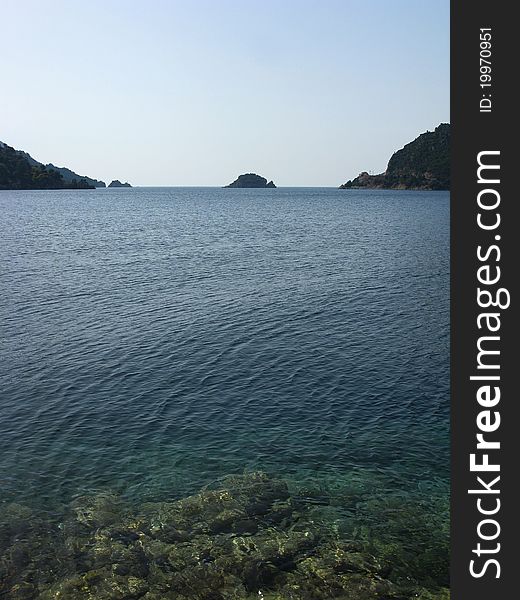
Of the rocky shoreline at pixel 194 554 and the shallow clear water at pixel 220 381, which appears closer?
the rocky shoreline at pixel 194 554

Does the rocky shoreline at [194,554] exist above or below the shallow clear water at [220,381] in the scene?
below

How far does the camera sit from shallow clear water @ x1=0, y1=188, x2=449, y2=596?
3478cm

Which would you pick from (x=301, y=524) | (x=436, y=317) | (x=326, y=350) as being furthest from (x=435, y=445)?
(x=436, y=317)

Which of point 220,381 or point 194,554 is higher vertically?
point 220,381

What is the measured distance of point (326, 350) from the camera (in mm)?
56344

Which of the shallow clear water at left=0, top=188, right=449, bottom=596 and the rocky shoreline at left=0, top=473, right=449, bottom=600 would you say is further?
the shallow clear water at left=0, top=188, right=449, bottom=596

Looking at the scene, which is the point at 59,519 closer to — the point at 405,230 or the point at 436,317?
the point at 436,317

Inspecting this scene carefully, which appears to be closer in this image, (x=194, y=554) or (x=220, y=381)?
(x=194, y=554)

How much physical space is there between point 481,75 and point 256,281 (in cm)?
7805

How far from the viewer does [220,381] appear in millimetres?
48906

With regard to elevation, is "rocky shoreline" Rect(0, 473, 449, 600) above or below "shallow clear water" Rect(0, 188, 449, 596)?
below

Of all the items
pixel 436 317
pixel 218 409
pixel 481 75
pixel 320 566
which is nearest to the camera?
pixel 481 75

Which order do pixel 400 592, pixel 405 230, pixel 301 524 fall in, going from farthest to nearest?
1. pixel 405 230
2. pixel 301 524
3. pixel 400 592

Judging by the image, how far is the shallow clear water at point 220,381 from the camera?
1369 inches
